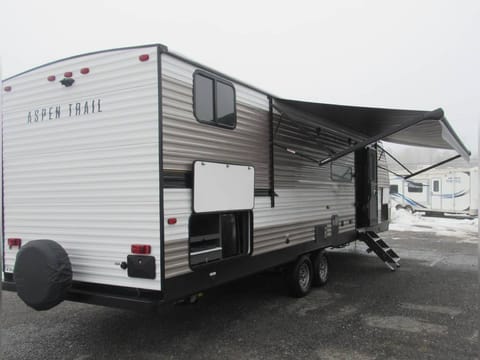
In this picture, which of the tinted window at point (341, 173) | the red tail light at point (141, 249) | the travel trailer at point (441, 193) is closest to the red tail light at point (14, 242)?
the red tail light at point (141, 249)

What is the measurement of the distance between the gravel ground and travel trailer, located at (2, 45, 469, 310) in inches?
28.8

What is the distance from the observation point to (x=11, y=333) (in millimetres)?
4914

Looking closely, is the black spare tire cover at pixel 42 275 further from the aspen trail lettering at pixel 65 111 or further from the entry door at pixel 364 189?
the entry door at pixel 364 189

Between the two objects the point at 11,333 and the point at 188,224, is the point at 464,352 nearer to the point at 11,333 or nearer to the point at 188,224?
the point at 188,224

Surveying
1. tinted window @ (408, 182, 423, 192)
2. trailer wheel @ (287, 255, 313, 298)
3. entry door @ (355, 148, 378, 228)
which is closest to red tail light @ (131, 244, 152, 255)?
trailer wheel @ (287, 255, 313, 298)

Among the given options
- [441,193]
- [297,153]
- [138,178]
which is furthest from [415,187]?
[138,178]

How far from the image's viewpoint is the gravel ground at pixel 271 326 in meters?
4.38

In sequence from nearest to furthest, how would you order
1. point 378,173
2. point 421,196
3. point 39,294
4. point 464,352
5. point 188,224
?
point 39,294 → point 188,224 → point 464,352 → point 378,173 → point 421,196

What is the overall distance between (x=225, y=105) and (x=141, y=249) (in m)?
1.91

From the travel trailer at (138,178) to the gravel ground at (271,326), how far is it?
732 millimetres

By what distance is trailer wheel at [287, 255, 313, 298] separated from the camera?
248 inches

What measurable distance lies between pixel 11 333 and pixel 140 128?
3.06m

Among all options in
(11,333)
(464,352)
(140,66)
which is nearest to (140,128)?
(140,66)

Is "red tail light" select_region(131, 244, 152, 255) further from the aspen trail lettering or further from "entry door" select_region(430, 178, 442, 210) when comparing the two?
"entry door" select_region(430, 178, 442, 210)
